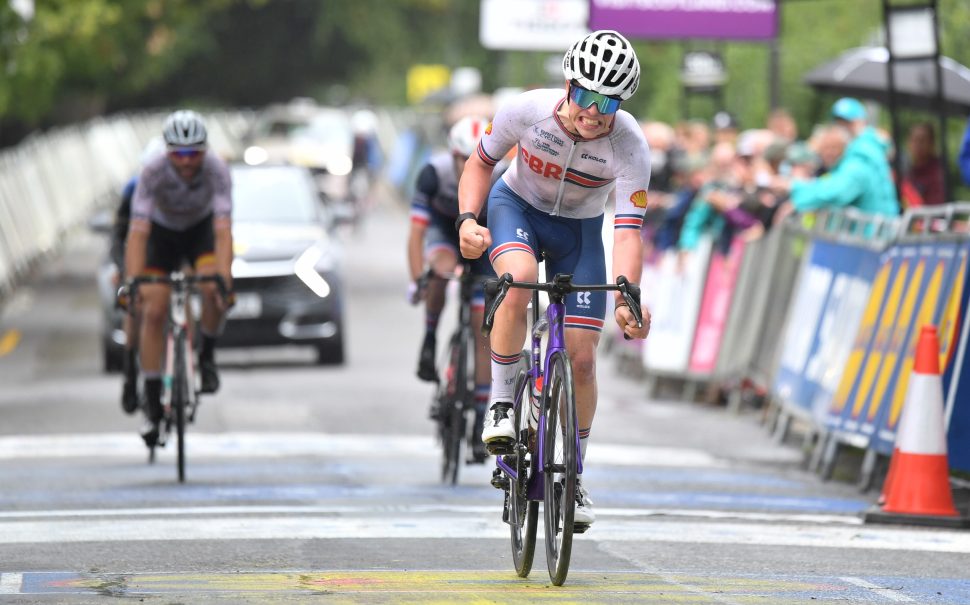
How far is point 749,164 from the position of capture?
17812mm

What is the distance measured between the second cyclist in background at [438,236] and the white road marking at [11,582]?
4211 millimetres

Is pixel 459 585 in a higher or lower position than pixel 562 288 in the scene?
lower

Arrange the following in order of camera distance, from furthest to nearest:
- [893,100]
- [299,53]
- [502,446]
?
[299,53] → [893,100] → [502,446]

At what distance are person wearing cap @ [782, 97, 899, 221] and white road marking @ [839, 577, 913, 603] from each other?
648 cm

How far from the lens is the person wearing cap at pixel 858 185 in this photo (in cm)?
1414

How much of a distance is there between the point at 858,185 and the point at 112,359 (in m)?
7.66

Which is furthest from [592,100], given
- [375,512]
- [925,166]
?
[925,166]

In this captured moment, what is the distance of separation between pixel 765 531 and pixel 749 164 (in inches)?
331

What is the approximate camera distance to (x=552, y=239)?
834 centimetres

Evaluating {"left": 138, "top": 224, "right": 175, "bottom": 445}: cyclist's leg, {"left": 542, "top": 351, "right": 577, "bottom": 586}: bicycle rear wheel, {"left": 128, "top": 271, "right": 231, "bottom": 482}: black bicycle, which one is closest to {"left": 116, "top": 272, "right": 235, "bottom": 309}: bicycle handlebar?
{"left": 128, "top": 271, "right": 231, "bottom": 482}: black bicycle

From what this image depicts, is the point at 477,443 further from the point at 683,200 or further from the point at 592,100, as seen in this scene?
the point at 683,200

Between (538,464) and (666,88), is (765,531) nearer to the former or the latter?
(538,464)

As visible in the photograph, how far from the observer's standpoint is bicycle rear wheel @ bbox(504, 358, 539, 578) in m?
7.86

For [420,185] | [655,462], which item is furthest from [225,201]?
[655,462]
